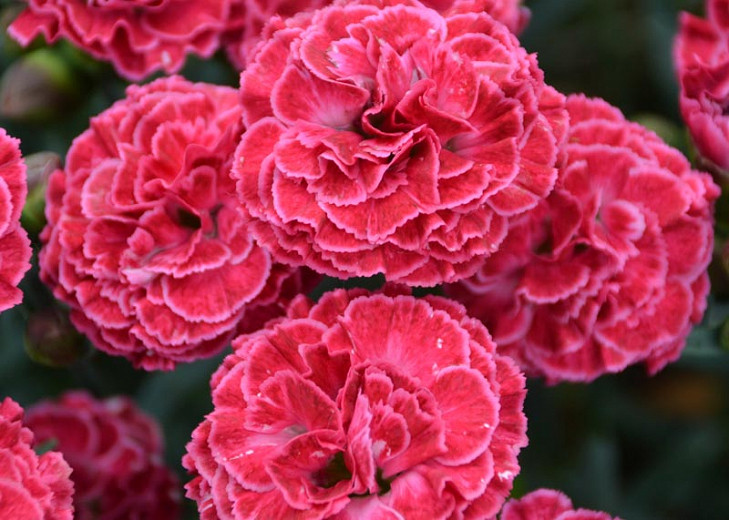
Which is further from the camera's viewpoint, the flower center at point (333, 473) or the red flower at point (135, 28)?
the red flower at point (135, 28)

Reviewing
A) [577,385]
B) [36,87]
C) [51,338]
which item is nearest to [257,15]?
[36,87]

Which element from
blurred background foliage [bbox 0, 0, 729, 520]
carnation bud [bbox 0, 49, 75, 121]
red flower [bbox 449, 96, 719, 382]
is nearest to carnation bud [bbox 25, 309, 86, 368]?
blurred background foliage [bbox 0, 0, 729, 520]

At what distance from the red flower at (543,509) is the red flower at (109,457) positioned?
43 centimetres

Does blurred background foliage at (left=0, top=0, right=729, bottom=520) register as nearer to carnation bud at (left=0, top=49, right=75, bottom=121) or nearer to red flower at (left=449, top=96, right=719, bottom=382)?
carnation bud at (left=0, top=49, right=75, bottom=121)

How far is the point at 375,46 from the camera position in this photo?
27.7 inches

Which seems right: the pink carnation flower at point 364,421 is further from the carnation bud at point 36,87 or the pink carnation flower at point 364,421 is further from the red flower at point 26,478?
the carnation bud at point 36,87

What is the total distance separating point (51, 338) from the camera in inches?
34.8

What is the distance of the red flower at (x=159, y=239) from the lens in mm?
768

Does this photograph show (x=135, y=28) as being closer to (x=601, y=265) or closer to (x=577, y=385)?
(x=601, y=265)

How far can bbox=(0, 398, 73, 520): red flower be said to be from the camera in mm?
680

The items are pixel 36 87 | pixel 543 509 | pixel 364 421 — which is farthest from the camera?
pixel 36 87

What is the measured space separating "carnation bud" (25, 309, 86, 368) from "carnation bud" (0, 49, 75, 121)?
242 mm

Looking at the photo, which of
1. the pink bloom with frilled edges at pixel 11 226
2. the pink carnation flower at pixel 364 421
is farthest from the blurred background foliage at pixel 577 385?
the pink carnation flower at pixel 364 421

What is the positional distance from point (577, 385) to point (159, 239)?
2.37 ft
